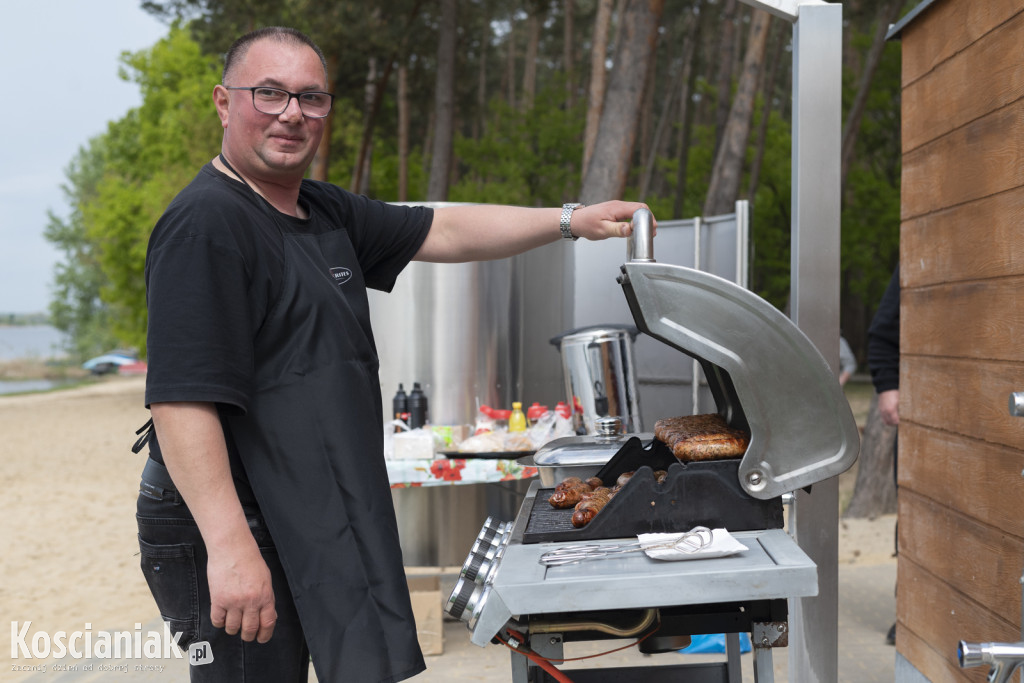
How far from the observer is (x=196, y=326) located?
1.76 metres

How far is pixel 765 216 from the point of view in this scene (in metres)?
19.3

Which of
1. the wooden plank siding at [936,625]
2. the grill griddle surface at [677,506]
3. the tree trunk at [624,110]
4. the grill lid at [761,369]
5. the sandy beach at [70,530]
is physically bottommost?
the sandy beach at [70,530]

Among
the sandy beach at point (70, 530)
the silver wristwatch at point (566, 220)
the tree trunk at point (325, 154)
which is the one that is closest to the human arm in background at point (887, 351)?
the silver wristwatch at point (566, 220)

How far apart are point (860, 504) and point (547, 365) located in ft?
12.5

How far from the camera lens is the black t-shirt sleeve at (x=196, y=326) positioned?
1749mm

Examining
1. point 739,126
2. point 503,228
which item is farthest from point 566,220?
point 739,126

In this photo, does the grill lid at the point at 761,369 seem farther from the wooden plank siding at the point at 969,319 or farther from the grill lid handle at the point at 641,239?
the wooden plank siding at the point at 969,319

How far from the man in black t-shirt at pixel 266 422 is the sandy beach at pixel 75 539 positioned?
Result: 438mm

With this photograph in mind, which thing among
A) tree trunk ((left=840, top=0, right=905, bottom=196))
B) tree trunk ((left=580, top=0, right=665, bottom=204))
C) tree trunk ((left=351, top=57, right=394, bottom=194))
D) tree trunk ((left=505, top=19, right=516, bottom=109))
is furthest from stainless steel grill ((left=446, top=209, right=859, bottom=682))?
tree trunk ((left=505, top=19, right=516, bottom=109))

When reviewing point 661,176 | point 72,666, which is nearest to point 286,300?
point 72,666

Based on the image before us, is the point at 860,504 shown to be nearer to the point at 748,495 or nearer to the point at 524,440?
the point at 524,440

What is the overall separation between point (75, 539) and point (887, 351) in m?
7.51

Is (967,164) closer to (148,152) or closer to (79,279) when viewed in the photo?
(148,152)

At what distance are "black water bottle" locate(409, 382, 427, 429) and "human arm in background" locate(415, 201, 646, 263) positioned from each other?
2.52m
